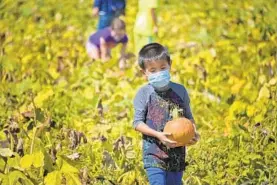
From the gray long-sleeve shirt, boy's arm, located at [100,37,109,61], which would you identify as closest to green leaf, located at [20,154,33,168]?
the gray long-sleeve shirt

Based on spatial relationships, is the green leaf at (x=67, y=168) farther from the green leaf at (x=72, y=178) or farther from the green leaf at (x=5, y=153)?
the green leaf at (x=5, y=153)

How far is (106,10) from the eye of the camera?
9852 millimetres

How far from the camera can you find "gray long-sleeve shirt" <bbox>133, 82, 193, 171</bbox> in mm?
4523

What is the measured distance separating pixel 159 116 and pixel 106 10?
17.6 feet

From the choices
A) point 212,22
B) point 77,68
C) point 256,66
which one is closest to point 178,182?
point 256,66

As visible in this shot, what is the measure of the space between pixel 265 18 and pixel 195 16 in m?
1.86

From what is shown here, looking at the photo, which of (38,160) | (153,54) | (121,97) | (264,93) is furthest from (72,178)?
(121,97)

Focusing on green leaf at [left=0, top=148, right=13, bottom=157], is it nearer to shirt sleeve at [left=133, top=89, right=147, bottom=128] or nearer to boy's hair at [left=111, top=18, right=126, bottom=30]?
shirt sleeve at [left=133, top=89, right=147, bottom=128]

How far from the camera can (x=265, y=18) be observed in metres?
9.98

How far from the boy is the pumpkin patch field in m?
0.40

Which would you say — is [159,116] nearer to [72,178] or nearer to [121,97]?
[72,178]

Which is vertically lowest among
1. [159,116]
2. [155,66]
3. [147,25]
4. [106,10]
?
[159,116]

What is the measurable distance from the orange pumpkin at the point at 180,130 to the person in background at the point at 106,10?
17.5 feet

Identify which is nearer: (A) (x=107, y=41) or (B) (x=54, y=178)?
(B) (x=54, y=178)
